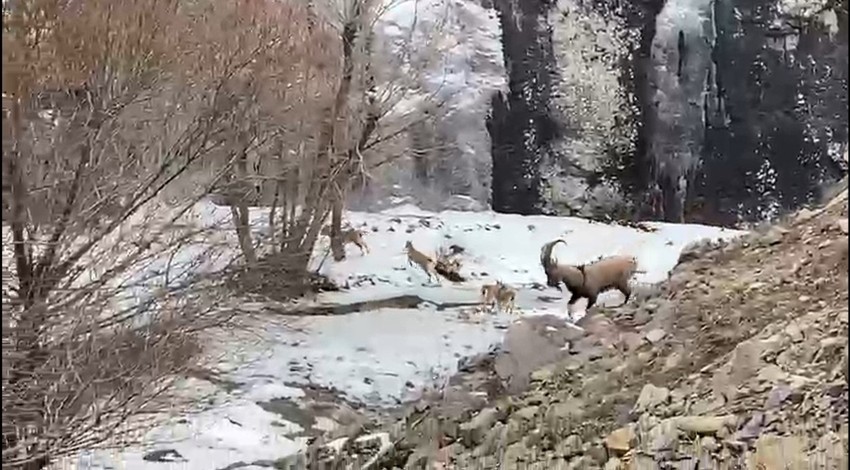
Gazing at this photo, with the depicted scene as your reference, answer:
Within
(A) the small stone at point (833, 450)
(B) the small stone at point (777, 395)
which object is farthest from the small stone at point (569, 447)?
(A) the small stone at point (833, 450)

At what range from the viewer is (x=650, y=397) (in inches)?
49.3

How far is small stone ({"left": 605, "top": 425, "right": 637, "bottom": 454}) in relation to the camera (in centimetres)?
121

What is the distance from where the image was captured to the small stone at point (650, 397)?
1220 millimetres

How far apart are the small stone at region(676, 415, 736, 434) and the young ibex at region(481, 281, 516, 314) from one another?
0.88 meters

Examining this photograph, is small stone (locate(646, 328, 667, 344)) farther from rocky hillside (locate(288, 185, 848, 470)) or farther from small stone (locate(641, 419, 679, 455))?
small stone (locate(641, 419, 679, 455))

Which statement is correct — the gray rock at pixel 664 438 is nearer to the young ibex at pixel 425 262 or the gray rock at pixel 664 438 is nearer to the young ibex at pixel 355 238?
the young ibex at pixel 425 262

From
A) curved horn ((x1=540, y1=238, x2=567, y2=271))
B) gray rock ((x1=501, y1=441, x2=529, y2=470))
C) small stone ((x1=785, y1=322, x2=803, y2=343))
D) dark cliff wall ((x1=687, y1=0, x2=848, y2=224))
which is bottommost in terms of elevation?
gray rock ((x1=501, y1=441, x2=529, y2=470))

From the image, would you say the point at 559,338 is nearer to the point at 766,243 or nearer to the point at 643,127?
the point at 766,243

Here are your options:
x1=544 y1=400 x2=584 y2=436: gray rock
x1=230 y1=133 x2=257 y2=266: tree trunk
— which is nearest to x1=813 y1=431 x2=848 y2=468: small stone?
x1=544 y1=400 x2=584 y2=436: gray rock

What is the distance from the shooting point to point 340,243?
2.24 metres

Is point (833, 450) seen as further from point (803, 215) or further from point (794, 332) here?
point (803, 215)

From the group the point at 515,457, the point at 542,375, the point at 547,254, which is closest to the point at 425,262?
the point at 547,254

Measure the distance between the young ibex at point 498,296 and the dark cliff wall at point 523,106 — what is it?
47 centimetres

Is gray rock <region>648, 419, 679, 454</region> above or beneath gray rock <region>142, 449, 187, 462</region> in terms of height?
above
